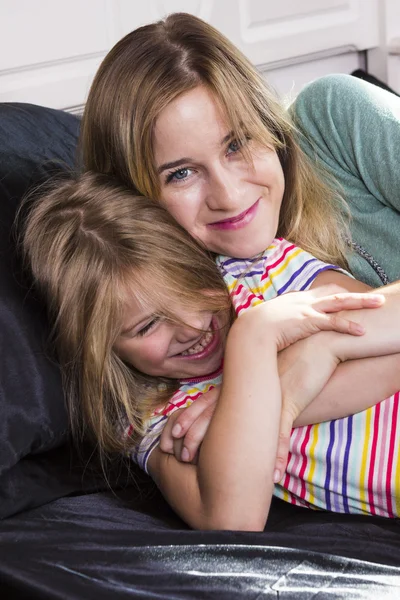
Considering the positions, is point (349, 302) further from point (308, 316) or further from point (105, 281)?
point (105, 281)

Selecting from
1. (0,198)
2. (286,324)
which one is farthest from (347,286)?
(0,198)

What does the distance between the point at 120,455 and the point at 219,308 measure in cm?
26

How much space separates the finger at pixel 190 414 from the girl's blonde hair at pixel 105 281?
3.6 inches

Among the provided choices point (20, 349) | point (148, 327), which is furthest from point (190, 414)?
point (20, 349)

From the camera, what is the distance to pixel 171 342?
1.19 m

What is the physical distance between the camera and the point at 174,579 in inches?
32.2

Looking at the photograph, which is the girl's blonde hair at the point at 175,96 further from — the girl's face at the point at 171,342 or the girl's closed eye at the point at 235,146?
the girl's face at the point at 171,342

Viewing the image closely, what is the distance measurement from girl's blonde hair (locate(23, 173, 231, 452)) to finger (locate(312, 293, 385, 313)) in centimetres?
18

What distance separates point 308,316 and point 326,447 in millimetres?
173

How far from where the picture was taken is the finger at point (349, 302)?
109 cm

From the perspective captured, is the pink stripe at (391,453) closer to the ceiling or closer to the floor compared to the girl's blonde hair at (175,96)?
closer to the floor

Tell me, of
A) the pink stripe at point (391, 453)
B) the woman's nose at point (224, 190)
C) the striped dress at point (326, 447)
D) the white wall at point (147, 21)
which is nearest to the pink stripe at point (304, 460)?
the striped dress at point (326, 447)

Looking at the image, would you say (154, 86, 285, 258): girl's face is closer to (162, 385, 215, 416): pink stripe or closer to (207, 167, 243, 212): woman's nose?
(207, 167, 243, 212): woman's nose

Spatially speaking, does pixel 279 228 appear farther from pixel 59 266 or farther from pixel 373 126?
pixel 59 266
